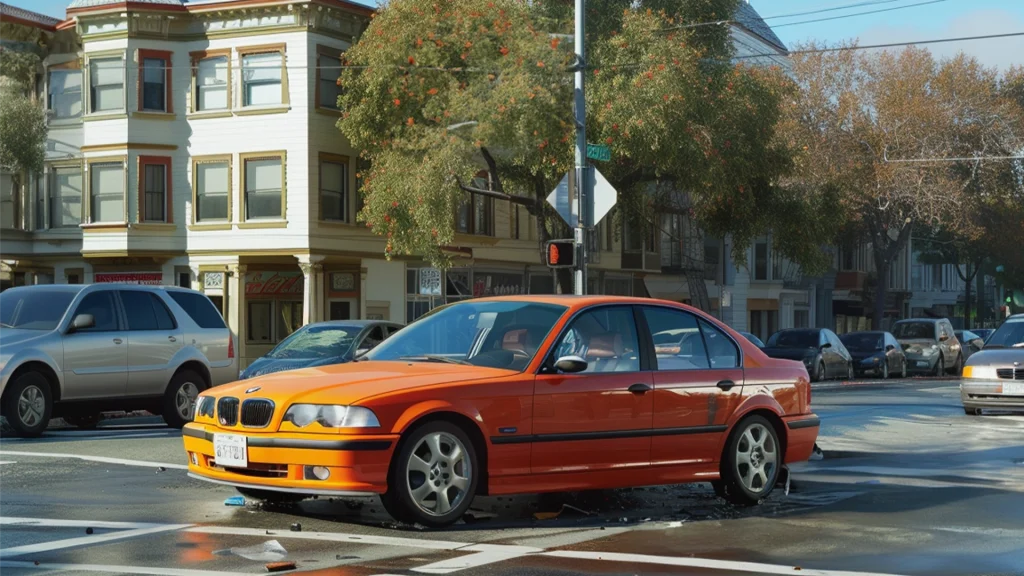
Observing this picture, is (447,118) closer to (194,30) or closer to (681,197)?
(194,30)

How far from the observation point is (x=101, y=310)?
17547 mm

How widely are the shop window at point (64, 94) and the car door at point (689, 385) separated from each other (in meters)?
35.5

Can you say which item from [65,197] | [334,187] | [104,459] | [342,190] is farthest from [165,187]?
[104,459]

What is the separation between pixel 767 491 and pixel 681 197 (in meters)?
47.4

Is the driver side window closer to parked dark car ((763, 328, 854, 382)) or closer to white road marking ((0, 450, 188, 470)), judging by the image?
white road marking ((0, 450, 188, 470))

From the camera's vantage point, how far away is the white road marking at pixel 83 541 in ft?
26.3

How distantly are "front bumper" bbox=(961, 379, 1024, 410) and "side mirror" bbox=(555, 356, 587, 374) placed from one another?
1294cm

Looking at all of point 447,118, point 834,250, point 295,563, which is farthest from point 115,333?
point 834,250

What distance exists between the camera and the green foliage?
32719mm

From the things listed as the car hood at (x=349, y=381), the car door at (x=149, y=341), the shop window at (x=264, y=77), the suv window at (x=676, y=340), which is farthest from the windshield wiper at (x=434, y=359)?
the shop window at (x=264, y=77)

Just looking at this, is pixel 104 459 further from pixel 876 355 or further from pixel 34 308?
pixel 876 355

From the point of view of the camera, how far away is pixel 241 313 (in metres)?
42.1

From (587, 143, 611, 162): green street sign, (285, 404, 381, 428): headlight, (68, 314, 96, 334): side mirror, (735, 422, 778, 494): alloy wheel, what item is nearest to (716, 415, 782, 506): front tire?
(735, 422, 778, 494): alloy wheel

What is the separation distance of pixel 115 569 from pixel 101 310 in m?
10.6
